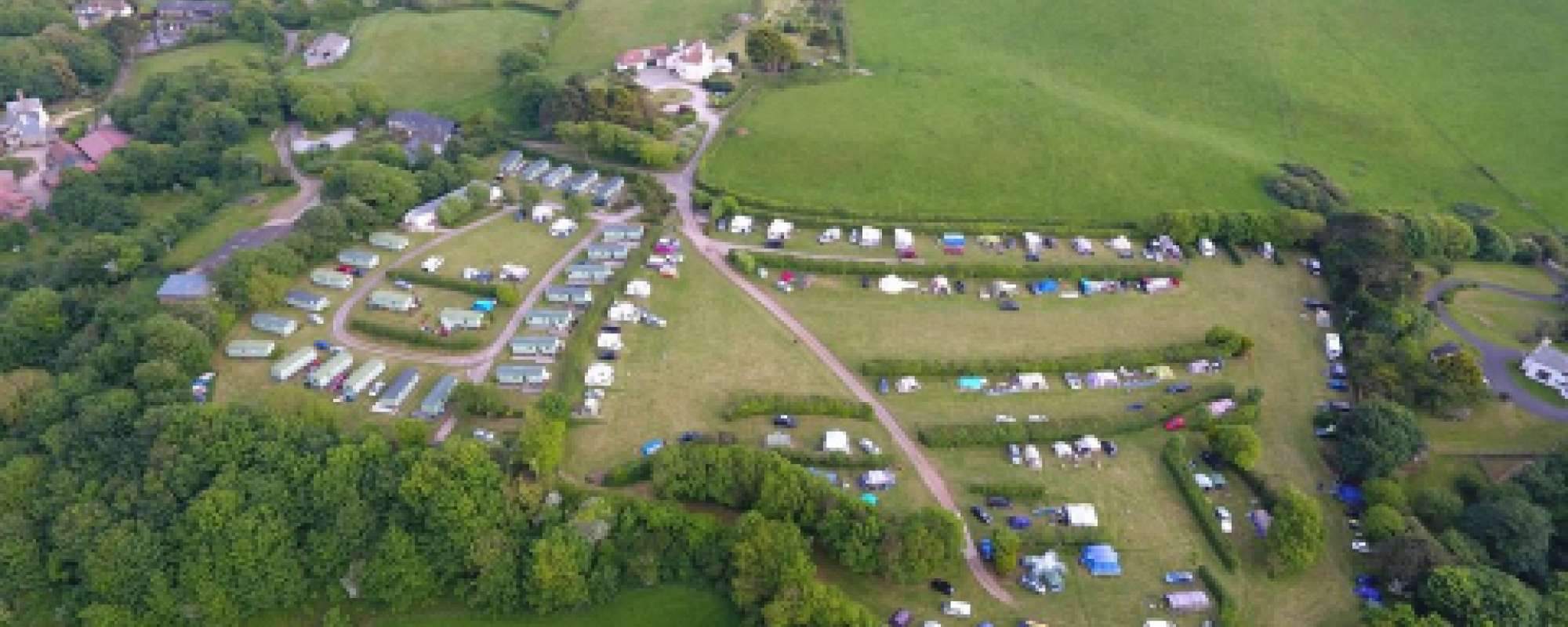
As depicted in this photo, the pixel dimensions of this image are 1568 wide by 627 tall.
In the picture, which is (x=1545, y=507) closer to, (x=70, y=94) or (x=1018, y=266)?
(x=1018, y=266)

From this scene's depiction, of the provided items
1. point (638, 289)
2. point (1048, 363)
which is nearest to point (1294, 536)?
point (1048, 363)

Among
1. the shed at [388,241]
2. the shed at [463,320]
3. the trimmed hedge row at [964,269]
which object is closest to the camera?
the shed at [463,320]

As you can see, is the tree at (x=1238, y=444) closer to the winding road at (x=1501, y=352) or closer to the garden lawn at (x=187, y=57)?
the winding road at (x=1501, y=352)

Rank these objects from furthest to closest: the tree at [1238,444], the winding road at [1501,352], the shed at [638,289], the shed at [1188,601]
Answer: the shed at [638,289], the winding road at [1501,352], the tree at [1238,444], the shed at [1188,601]

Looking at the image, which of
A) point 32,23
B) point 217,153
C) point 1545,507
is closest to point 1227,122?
point 1545,507

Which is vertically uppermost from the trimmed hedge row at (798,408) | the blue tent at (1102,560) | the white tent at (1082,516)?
the trimmed hedge row at (798,408)

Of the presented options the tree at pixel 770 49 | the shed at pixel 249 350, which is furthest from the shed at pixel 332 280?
the tree at pixel 770 49

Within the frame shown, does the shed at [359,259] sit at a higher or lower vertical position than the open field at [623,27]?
lower
